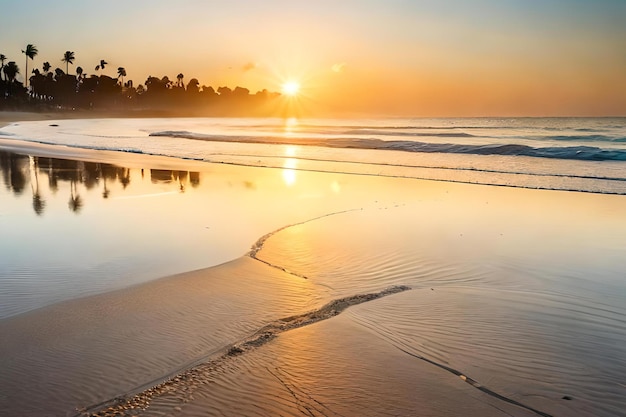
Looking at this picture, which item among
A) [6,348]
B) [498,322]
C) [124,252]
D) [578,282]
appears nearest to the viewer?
[6,348]

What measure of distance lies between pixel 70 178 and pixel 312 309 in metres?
14.3

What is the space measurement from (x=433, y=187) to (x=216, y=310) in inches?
462

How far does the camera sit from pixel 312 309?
5.55 metres

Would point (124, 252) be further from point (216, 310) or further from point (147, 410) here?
point (147, 410)

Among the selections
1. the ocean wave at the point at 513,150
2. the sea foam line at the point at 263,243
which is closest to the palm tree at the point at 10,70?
the ocean wave at the point at 513,150

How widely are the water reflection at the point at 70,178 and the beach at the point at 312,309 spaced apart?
2.55 ft

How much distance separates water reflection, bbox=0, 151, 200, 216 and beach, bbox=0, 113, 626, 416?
0.78m

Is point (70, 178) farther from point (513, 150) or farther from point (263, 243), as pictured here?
point (513, 150)

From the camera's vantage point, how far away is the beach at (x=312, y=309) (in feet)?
12.6

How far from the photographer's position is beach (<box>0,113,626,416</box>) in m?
3.86

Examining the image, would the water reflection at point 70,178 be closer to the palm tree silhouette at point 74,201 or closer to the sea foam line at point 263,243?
the palm tree silhouette at point 74,201

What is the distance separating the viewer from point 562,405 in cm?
381

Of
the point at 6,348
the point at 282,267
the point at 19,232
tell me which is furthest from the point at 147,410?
the point at 19,232

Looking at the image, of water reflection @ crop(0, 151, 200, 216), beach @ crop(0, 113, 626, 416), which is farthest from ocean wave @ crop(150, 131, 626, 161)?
water reflection @ crop(0, 151, 200, 216)
